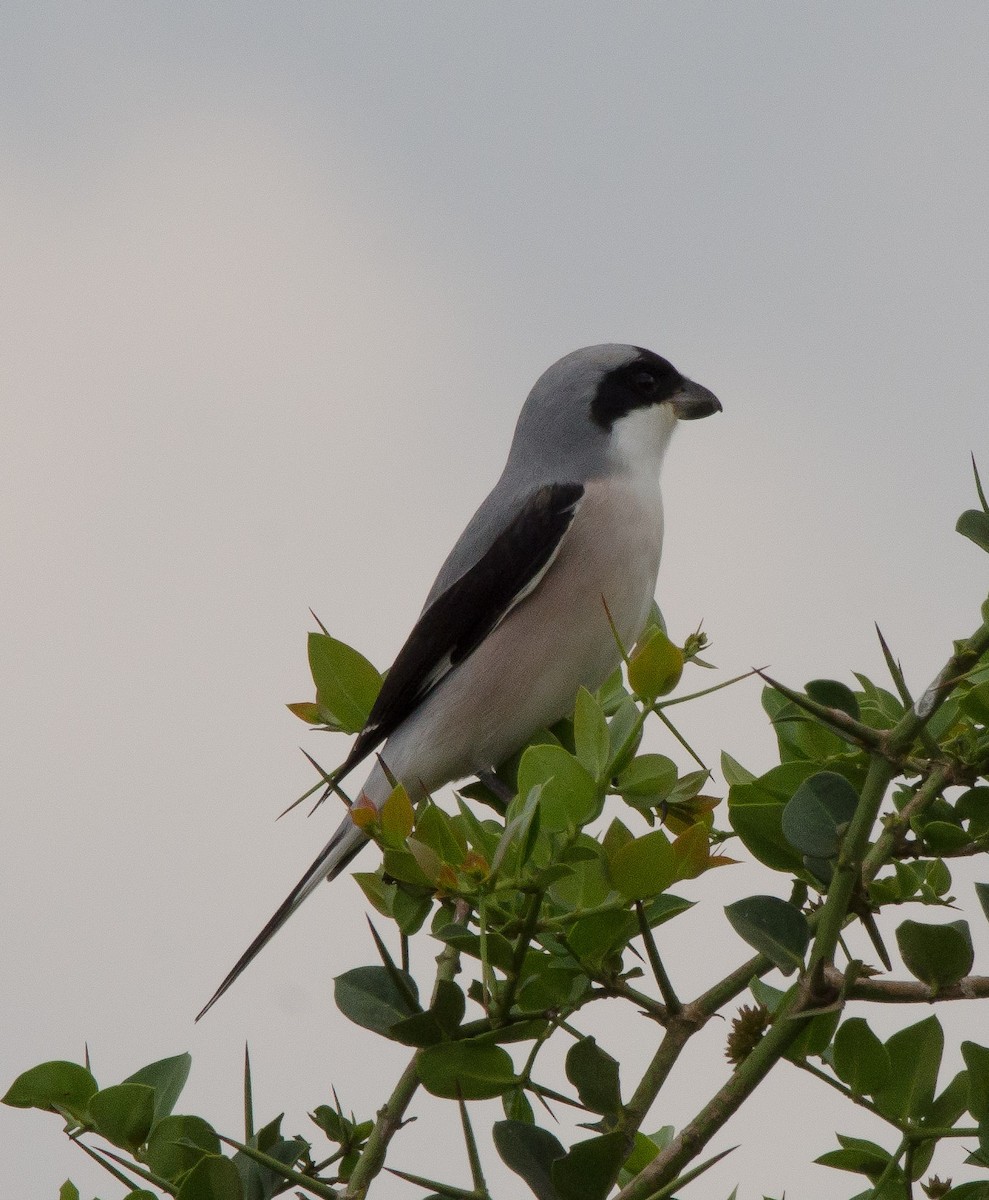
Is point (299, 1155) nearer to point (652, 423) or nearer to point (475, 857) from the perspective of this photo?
point (475, 857)

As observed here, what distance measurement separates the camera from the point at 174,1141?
1536 millimetres

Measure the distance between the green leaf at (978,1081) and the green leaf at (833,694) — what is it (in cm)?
35

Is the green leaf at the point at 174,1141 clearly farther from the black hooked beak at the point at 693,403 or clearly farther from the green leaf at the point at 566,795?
the black hooked beak at the point at 693,403

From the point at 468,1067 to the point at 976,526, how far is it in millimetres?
681

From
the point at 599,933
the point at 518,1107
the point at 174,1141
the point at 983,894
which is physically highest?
the point at 983,894

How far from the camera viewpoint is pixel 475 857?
135cm

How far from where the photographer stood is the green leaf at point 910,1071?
137cm

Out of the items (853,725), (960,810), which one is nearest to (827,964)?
(853,725)

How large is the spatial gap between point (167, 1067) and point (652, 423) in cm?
286

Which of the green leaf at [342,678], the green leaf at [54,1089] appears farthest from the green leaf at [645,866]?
the green leaf at [342,678]

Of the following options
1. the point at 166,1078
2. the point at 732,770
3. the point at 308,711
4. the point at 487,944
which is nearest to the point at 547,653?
the point at 308,711

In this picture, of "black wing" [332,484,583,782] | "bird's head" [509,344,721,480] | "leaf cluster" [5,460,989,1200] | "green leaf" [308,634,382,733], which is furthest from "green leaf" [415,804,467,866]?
"bird's head" [509,344,721,480]

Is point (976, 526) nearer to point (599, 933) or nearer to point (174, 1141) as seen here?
point (599, 933)

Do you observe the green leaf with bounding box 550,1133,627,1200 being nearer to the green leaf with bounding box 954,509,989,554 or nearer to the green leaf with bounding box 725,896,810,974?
the green leaf with bounding box 725,896,810,974
